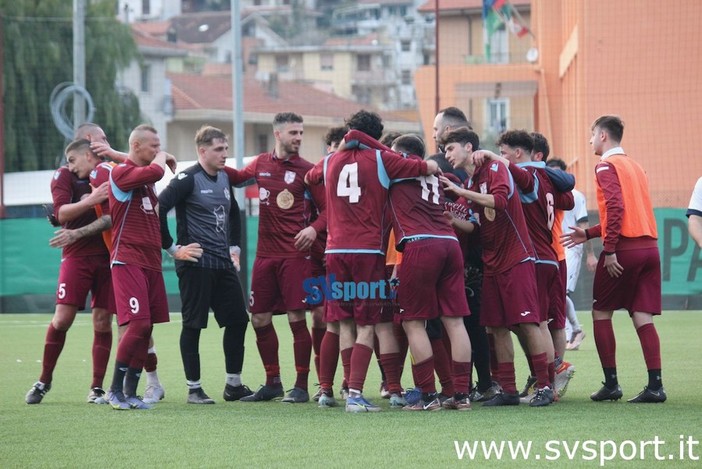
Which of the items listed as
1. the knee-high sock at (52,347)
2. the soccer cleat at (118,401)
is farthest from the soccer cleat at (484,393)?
the knee-high sock at (52,347)

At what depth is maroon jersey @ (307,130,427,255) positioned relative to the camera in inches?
350

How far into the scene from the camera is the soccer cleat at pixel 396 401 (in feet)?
30.1

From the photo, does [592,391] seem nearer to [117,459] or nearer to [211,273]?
[211,273]

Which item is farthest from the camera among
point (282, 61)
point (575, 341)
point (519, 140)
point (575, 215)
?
point (282, 61)

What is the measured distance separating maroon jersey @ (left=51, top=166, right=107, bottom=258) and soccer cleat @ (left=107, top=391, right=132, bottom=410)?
4.27 ft

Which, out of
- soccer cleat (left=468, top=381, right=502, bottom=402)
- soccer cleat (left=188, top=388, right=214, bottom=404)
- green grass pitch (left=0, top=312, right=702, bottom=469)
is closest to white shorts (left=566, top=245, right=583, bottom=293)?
green grass pitch (left=0, top=312, right=702, bottom=469)

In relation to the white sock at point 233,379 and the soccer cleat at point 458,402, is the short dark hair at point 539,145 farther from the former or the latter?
the white sock at point 233,379

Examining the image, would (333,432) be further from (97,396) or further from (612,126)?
(612,126)

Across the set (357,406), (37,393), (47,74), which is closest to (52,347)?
(37,393)

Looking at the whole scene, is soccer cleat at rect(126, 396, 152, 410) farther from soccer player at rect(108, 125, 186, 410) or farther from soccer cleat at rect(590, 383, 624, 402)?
soccer cleat at rect(590, 383, 624, 402)

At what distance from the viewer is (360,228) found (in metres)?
8.95

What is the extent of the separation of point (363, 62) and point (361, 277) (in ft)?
324

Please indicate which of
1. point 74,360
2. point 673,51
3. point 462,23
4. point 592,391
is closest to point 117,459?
point 592,391

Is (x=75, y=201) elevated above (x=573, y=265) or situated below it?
above
